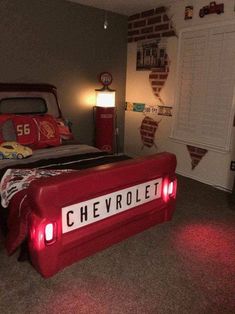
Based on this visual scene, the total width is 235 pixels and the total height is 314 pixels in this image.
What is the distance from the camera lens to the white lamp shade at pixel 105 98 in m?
3.96

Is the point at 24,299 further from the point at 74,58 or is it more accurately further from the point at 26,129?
the point at 74,58

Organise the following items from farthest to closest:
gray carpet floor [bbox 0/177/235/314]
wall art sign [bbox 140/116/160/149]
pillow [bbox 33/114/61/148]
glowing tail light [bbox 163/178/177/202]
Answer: wall art sign [bbox 140/116/160/149] → pillow [bbox 33/114/61/148] → glowing tail light [bbox 163/178/177/202] → gray carpet floor [bbox 0/177/235/314]

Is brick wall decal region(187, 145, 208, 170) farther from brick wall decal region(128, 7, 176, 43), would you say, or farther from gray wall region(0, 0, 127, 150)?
brick wall decal region(128, 7, 176, 43)

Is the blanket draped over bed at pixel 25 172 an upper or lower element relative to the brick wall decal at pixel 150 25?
lower

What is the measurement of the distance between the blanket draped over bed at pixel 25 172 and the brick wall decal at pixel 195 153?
58.9 inches

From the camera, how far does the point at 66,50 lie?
374cm

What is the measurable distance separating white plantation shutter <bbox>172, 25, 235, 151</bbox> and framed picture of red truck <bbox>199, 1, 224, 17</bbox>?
0.19 metres

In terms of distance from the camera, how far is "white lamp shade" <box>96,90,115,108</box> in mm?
3963

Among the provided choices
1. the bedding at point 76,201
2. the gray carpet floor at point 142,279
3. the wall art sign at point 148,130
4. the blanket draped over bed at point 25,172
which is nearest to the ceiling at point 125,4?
the wall art sign at point 148,130

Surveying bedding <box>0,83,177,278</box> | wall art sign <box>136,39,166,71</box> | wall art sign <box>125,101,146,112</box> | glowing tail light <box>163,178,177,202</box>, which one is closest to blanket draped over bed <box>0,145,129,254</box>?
bedding <box>0,83,177,278</box>

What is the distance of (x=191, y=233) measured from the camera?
2.35m

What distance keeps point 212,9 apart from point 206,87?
0.90 m

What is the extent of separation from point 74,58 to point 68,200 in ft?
9.18

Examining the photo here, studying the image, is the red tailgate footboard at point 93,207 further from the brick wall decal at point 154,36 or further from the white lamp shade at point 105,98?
the brick wall decal at point 154,36
